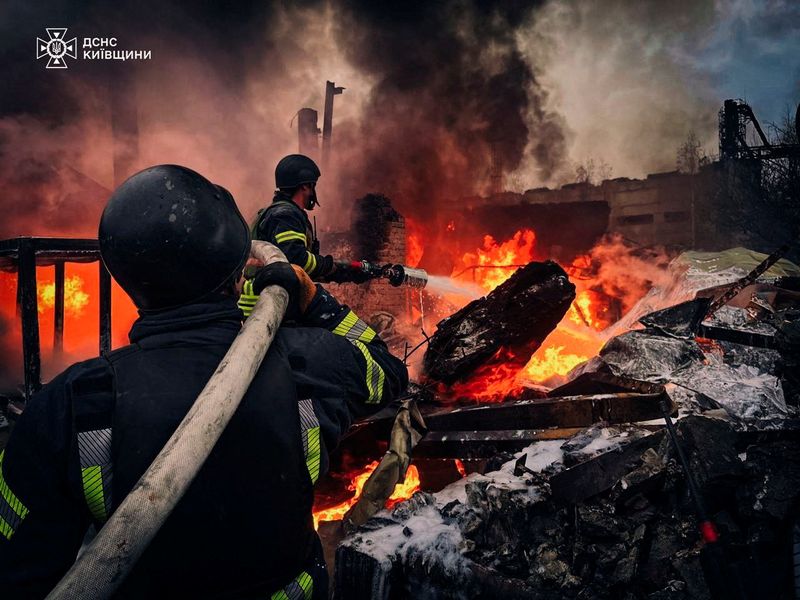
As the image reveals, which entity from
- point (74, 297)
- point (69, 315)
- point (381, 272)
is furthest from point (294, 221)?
point (69, 315)

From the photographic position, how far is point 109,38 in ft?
41.9

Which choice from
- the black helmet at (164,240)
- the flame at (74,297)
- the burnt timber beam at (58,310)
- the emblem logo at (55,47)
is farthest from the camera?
the emblem logo at (55,47)

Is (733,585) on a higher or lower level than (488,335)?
lower

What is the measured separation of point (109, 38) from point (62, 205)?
508 centimetres

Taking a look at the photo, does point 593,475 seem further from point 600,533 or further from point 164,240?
point 164,240

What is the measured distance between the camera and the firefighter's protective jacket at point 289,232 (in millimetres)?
4035

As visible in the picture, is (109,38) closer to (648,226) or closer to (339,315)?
(339,315)

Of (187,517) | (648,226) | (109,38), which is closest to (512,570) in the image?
(187,517)

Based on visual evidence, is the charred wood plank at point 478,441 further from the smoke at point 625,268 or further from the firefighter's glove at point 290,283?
the smoke at point 625,268

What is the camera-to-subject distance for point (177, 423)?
116 cm

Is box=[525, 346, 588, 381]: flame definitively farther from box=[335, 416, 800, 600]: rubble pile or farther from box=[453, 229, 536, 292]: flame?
box=[453, 229, 536, 292]: flame

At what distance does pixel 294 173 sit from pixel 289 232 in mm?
851

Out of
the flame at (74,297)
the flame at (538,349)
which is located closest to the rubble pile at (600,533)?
the flame at (538,349)

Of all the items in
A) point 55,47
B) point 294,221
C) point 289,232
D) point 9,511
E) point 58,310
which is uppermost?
point 55,47
